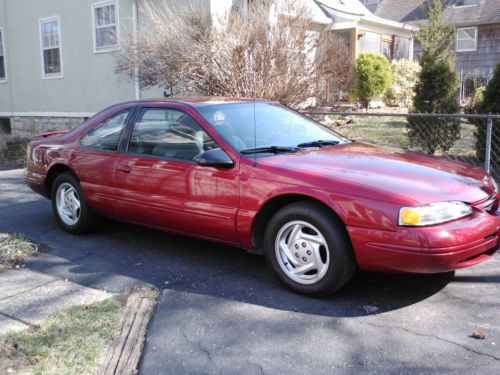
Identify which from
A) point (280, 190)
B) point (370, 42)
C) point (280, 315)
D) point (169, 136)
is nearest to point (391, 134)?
point (169, 136)

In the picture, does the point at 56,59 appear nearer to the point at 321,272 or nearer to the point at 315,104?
the point at 315,104

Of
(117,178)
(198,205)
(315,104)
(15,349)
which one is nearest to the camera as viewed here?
(15,349)

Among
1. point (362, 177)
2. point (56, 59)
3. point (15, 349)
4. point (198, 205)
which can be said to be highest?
point (56, 59)

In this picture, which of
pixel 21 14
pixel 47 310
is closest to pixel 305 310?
pixel 47 310

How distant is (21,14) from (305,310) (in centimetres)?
1636

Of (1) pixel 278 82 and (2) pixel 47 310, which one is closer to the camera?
(2) pixel 47 310

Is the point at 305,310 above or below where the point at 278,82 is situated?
below

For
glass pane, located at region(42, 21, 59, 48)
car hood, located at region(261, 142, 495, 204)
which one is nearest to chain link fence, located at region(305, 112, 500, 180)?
car hood, located at region(261, 142, 495, 204)

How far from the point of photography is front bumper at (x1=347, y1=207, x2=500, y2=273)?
11.6 ft

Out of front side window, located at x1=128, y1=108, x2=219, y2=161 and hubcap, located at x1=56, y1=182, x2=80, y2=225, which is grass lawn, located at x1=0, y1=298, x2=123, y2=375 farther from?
hubcap, located at x1=56, y1=182, x2=80, y2=225

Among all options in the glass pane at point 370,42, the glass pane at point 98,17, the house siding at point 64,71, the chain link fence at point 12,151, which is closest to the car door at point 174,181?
the house siding at point 64,71

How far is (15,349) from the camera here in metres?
3.37

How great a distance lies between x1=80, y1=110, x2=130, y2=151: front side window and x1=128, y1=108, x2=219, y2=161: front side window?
243mm

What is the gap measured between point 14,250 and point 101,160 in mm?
1189
